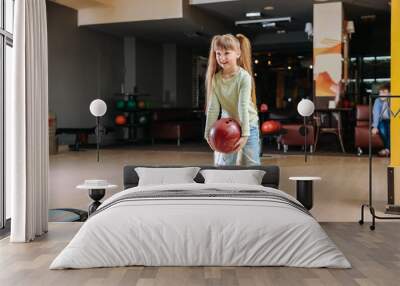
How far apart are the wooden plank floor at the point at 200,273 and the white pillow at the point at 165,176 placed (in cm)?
116

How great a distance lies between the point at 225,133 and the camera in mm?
4438

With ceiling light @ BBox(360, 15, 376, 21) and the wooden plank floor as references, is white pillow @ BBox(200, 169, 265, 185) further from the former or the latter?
ceiling light @ BBox(360, 15, 376, 21)

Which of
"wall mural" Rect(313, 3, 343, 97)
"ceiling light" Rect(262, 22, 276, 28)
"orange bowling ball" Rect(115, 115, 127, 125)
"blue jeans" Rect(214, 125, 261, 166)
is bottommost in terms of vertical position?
"blue jeans" Rect(214, 125, 261, 166)

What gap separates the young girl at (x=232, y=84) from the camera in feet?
14.8

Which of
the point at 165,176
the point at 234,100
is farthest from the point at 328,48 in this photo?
the point at 165,176

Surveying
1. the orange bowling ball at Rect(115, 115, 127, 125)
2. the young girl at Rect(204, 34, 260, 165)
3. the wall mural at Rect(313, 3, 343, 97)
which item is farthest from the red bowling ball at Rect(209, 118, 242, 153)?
the orange bowling ball at Rect(115, 115, 127, 125)

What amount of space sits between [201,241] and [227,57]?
5.52 ft

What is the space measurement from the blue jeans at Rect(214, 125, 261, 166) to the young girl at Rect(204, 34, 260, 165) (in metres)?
0.11

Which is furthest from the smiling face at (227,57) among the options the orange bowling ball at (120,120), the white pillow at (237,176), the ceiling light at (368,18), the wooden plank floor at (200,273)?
the orange bowling ball at (120,120)

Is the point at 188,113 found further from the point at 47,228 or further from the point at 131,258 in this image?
the point at 131,258

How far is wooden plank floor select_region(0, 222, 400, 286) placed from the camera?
3111 mm

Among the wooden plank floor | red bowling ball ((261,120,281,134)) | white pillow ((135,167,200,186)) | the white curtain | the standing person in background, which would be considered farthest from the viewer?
red bowling ball ((261,120,281,134))

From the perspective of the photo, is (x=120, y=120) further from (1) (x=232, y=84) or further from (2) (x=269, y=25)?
(1) (x=232, y=84)

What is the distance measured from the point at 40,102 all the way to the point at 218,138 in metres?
1.46
